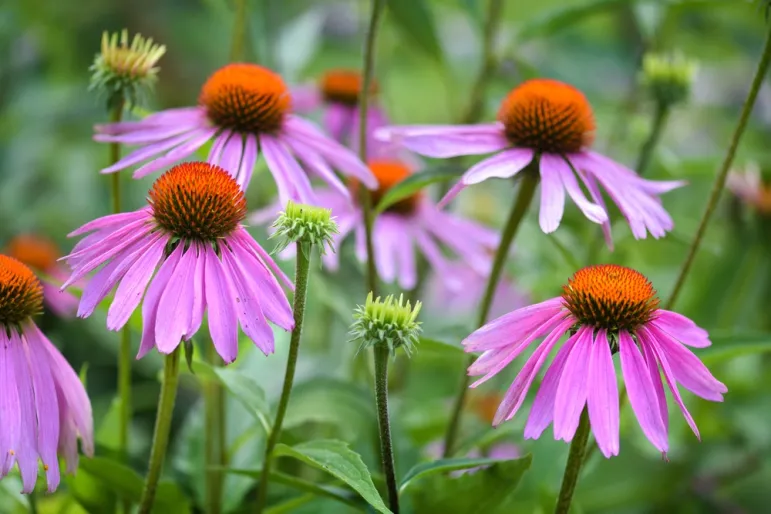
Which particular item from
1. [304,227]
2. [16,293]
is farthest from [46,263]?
[304,227]

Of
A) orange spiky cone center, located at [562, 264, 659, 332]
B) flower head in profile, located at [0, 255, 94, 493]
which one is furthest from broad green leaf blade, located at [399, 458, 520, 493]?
flower head in profile, located at [0, 255, 94, 493]

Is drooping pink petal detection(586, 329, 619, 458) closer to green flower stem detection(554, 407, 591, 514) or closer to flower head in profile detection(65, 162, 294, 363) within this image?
green flower stem detection(554, 407, 591, 514)

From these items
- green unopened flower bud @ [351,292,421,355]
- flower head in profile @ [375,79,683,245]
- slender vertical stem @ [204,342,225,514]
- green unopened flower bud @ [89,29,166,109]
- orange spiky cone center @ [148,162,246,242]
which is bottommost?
slender vertical stem @ [204,342,225,514]

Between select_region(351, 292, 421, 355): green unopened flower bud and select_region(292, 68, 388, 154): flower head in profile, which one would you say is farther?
select_region(292, 68, 388, 154): flower head in profile

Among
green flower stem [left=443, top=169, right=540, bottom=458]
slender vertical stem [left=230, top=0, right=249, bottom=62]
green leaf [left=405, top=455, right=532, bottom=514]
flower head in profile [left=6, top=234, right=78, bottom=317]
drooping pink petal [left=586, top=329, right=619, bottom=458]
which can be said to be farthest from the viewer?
flower head in profile [left=6, top=234, right=78, bottom=317]

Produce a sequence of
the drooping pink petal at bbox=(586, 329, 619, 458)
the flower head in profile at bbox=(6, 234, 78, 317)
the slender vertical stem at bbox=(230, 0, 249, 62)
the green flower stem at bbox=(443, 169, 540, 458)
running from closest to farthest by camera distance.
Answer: the drooping pink petal at bbox=(586, 329, 619, 458)
the green flower stem at bbox=(443, 169, 540, 458)
the slender vertical stem at bbox=(230, 0, 249, 62)
the flower head in profile at bbox=(6, 234, 78, 317)

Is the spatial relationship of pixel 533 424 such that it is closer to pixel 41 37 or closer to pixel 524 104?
pixel 524 104

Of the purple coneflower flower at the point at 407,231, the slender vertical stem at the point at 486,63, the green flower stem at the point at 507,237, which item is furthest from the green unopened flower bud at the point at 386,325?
the slender vertical stem at the point at 486,63

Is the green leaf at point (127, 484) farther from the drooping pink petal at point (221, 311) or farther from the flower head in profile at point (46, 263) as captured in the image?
the flower head in profile at point (46, 263)
